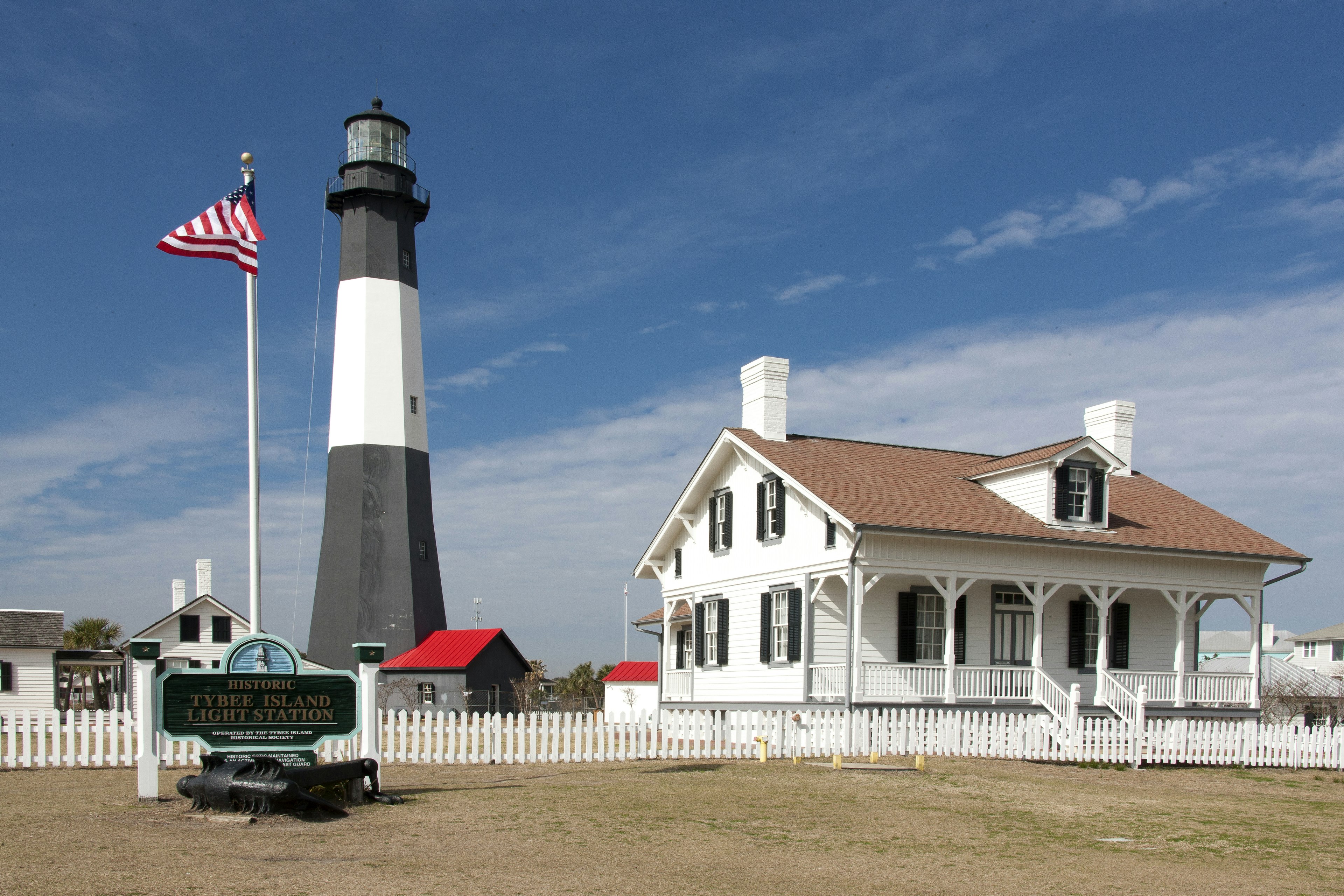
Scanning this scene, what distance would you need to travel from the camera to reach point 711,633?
25.8 metres

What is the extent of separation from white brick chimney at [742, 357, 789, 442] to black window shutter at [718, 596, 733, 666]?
149 inches

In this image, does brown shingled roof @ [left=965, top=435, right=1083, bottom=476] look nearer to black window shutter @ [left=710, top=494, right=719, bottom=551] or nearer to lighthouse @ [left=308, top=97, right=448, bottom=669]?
black window shutter @ [left=710, top=494, right=719, bottom=551]

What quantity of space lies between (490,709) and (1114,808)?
26166mm

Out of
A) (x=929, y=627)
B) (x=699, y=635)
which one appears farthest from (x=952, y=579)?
(x=699, y=635)

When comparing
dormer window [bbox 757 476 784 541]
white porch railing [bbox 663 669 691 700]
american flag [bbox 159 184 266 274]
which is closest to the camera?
american flag [bbox 159 184 266 274]

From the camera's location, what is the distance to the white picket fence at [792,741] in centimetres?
1703

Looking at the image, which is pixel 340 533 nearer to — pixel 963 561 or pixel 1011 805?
pixel 963 561

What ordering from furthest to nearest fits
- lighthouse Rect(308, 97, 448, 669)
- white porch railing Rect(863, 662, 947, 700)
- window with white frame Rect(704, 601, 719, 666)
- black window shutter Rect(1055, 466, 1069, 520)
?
lighthouse Rect(308, 97, 448, 669), window with white frame Rect(704, 601, 719, 666), black window shutter Rect(1055, 466, 1069, 520), white porch railing Rect(863, 662, 947, 700)

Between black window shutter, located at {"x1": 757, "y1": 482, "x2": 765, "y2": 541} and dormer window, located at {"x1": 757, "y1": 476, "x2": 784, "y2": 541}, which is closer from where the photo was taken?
dormer window, located at {"x1": 757, "y1": 476, "x2": 784, "y2": 541}

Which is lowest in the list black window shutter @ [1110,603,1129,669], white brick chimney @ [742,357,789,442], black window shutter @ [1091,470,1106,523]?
black window shutter @ [1110,603,1129,669]

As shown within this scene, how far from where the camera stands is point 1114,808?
Answer: 42.3 ft

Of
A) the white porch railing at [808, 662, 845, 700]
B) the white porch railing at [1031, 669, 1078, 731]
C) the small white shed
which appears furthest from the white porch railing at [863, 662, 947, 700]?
the small white shed

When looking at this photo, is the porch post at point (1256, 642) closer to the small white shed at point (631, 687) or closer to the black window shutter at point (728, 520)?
the black window shutter at point (728, 520)

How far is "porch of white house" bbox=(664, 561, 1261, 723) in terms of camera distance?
20859 millimetres
